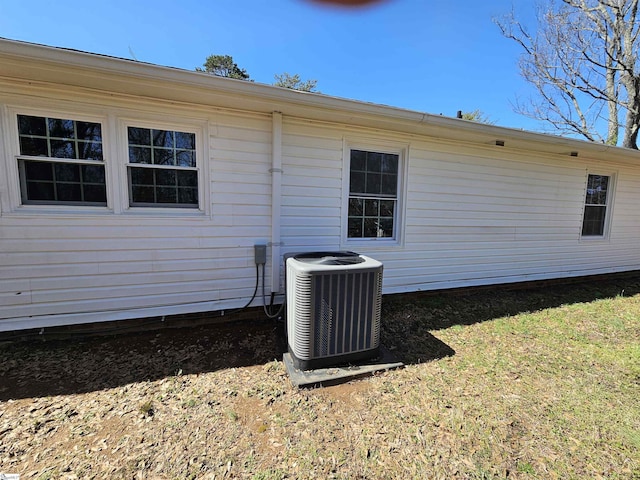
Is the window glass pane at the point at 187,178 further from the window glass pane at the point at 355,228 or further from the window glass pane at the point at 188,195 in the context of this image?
the window glass pane at the point at 355,228

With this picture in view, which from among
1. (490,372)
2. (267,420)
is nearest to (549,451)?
(490,372)

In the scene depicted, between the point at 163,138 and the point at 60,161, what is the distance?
0.99 meters

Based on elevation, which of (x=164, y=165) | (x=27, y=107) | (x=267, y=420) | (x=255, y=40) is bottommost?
(x=267, y=420)

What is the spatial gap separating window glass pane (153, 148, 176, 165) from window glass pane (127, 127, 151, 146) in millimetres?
120

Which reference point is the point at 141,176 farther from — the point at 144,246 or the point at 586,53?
the point at 586,53

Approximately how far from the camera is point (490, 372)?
107 inches

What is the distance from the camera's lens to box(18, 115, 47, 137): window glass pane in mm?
2820

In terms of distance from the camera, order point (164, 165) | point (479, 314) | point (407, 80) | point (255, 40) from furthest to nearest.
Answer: point (407, 80)
point (255, 40)
point (479, 314)
point (164, 165)

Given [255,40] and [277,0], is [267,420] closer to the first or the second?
[277,0]

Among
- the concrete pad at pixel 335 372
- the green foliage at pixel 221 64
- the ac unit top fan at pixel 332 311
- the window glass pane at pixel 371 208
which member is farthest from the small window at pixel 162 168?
the green foliage at pixel 221 64

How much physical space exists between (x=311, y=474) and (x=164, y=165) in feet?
10.6

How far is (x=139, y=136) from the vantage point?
3.17 m

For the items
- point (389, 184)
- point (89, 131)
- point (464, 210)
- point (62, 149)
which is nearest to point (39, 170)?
point (62, 149)

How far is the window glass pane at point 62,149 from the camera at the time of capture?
2.92m
